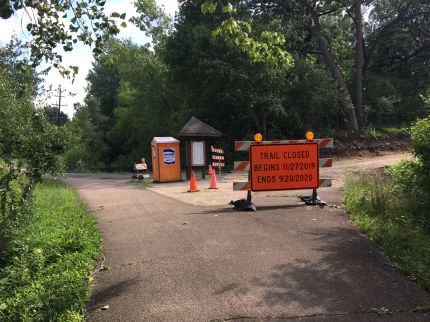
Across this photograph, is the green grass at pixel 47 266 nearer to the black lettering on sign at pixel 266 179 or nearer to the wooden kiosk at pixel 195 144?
the black lettering on sign at pixel 266 179

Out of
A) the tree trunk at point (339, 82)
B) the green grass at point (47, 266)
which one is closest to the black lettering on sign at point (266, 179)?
the green grass at point (47, 266)

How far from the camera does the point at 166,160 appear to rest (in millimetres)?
20984

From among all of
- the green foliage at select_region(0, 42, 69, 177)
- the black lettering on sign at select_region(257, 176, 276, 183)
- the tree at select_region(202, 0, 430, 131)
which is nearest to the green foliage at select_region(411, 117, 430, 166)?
the black lettering on sign at select_region(257, 176, 276, 183)

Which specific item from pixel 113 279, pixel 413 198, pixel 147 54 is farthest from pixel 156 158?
pixel 147 54

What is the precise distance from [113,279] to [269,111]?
22.4 meters

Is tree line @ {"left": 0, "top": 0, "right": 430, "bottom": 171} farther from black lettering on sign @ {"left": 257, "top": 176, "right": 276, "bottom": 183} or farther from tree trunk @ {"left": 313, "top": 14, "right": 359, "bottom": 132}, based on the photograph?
black lettering on sign @ {"left": 257, "top": 176, "right": 276, "bottom": 183}

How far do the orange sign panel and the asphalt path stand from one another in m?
1.25

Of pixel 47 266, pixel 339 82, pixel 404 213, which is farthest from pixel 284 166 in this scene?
pixel 339 82

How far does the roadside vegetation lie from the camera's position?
577 cm

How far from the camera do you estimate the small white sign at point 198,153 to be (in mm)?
21547

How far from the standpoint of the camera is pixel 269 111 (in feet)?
88.7

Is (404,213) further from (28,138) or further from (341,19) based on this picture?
(341,19)

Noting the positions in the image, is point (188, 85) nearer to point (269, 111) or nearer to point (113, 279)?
point (269, 111)

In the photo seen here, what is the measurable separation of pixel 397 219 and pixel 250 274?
3.48 meters
